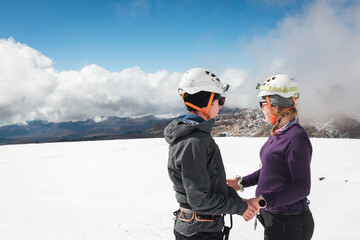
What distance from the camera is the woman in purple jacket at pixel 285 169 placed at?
2.13m

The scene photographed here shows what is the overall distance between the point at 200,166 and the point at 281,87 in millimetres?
1519

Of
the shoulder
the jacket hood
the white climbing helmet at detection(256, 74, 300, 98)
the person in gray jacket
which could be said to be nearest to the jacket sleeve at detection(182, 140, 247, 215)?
the person in gray jacket

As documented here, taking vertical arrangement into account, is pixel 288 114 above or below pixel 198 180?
above

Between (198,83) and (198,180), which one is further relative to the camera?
(198,83)

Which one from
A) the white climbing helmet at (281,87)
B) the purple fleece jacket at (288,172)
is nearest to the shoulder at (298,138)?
the purple fleece jacket at (288,172)

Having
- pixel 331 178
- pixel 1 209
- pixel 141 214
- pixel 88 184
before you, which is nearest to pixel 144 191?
pixel 141 214

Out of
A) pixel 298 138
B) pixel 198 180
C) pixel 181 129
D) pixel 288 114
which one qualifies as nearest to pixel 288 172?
pixel 298 138

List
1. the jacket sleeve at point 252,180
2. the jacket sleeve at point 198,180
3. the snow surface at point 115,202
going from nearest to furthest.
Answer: the jacket sleeve at point 198,180, the jacket sleeve at point 252,180, the snow surface at point 115,202

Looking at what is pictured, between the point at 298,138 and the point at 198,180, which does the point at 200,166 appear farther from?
the point at 298,138

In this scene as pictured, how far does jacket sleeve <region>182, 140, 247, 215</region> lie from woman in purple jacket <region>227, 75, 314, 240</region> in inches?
23.3

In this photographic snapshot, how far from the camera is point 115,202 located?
748 cm

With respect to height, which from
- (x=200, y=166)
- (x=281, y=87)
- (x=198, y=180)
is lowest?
(x=198, y=180)

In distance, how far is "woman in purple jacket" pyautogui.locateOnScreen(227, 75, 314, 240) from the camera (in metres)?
2.13

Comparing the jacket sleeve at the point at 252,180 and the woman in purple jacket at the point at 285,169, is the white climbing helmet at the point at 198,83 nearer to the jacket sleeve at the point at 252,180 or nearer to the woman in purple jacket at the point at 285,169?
the woman in purple jacket at the point at 285,169
